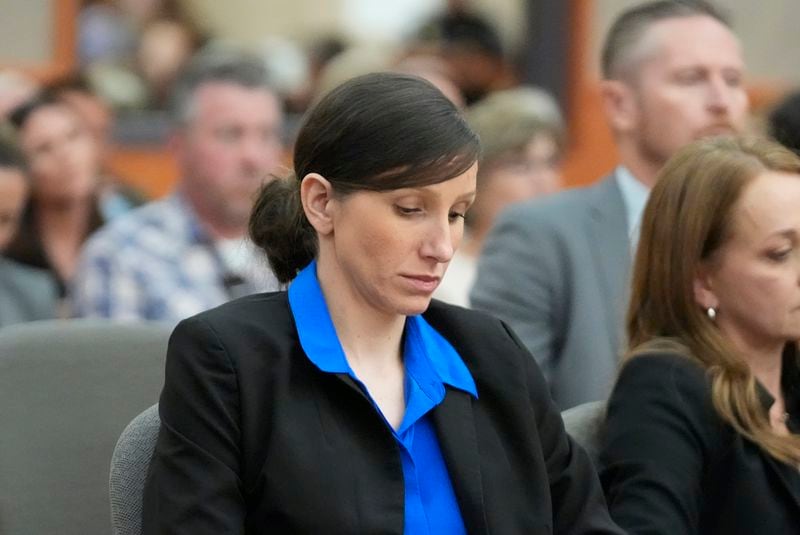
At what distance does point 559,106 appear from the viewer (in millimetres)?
6484

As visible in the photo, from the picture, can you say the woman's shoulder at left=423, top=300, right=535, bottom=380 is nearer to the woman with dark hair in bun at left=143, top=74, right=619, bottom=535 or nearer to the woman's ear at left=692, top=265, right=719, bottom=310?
the woman with dark hair in bun at left=143, top=74, right=619, bottom=535

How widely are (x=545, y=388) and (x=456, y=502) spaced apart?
0.26m

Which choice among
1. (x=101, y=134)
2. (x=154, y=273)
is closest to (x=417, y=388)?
(x=154, y=273)

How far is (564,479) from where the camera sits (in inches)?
80.8

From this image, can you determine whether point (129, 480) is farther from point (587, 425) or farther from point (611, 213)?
point (611, 213)

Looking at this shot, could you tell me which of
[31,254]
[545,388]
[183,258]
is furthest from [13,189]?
[545,388]

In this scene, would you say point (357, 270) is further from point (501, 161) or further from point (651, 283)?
point (501, 161)

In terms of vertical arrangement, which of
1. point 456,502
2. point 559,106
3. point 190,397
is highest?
point 190,397

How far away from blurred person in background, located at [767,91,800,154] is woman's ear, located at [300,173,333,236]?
1.56 metres

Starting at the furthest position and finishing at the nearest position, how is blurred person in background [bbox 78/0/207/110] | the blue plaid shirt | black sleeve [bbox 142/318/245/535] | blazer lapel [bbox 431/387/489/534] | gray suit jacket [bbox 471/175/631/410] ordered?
blurred person in background [bbox 78/0/207/110] → the blue plaid shirt → gray suit jacket [bbox 471/175/631/410] → blazer lapel [bbox 431/387/489/534] → black sleeve [bbox 142/318/245/535]

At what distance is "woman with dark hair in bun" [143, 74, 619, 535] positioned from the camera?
182 cm

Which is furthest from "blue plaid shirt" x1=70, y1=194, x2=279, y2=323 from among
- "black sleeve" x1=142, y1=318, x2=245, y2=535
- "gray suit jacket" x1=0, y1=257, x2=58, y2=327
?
"black sleeve" x1=142, y1=318, x2=245, y2=535

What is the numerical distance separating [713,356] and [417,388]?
0.55 meters

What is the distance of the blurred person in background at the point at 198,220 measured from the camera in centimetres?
377
